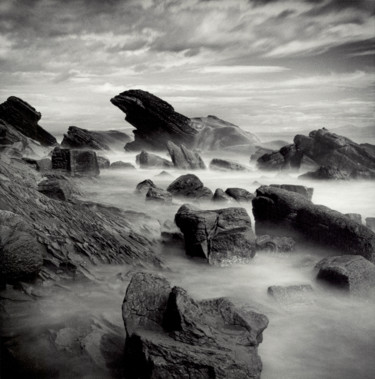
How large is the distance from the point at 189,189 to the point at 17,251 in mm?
8603

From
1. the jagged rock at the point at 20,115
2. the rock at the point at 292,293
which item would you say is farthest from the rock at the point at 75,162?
the jagged rock at the point at 20,115

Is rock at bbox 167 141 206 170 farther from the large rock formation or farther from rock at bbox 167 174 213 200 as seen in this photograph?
rock at bbox 167 174 213 200

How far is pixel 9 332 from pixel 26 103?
32475 millimetres

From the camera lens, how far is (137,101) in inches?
1336

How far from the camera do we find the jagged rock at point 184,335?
Result: 3168mm

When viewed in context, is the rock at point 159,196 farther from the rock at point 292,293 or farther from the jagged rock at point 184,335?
the jagged rock at point 184,335

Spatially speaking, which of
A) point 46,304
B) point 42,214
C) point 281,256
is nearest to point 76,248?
point 42,214

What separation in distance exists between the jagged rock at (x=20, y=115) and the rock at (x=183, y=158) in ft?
51.0

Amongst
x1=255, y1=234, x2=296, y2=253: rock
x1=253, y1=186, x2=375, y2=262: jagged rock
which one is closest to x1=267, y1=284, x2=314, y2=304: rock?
x1=255, y1=234, x2=296, y2=253: rock

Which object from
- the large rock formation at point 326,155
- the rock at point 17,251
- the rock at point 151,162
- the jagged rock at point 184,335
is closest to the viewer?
the jagged rock at point 184,335

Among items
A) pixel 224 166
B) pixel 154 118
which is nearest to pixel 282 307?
pixel 224 166

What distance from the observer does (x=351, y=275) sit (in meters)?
5.52

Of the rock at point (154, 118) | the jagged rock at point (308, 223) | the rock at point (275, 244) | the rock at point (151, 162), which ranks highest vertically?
the rock at point (154, 118)

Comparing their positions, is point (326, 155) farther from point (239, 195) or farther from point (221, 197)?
point (221, 197)
